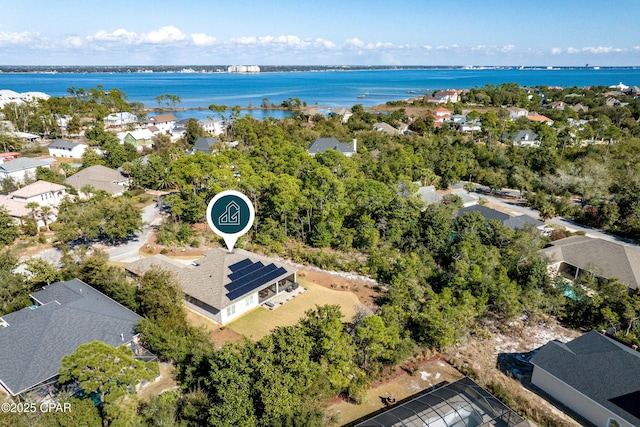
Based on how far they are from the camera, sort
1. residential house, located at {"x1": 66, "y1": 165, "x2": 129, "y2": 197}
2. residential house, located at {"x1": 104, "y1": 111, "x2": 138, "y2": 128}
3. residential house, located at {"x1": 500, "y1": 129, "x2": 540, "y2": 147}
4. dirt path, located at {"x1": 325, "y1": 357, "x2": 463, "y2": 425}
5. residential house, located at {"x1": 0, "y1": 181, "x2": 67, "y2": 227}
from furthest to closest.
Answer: residential house, located at {"x1": 104, "y1": 111, "x2": 138, "y2": 128} < residential house, located at {"x1": 500, "y1": 129, "x2": 540, "y2": 147} < residential house, located at {"x1": 66, "y1": 165, "x2": 129, "y2": 197} < residential house, located at {"x1": 0, "y1": 181, "x2": 67, "y2": 227} < dirt path, located at {"x1": 325, "y1": 357, "x2": 463, "y2": 425}

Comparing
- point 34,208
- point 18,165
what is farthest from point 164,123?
point 34,208

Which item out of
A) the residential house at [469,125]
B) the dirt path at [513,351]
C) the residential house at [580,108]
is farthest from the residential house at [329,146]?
the residential house at [580,108]

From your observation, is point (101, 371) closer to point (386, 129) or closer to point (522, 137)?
point (522, 137)

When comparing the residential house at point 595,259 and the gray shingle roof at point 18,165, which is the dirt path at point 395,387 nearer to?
the residential house at point 595,259

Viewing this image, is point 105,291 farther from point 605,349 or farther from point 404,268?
point 605,349

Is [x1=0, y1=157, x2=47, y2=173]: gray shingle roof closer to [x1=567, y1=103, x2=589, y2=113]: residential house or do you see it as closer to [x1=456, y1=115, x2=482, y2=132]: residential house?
[x1=456, y1=115, x2=482, y2=132]: residential house

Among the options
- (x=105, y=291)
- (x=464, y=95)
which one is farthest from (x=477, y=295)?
(x=464, y=95)

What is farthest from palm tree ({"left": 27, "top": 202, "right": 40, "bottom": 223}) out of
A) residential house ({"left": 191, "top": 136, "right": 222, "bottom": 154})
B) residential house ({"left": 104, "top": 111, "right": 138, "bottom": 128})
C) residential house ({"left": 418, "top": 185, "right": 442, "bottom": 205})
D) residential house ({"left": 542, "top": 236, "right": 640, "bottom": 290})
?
residential house ({"left": 104, "top": 111, "right": 138, "bottom": 128})
